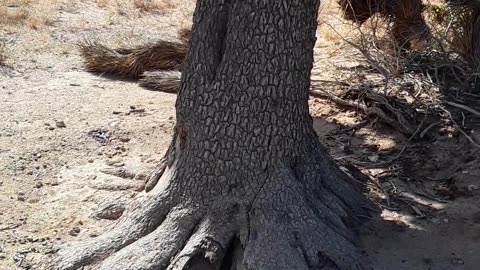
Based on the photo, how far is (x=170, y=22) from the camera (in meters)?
8.84

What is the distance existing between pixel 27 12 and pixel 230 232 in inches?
236

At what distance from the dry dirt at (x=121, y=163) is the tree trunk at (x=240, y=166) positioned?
1.39ft

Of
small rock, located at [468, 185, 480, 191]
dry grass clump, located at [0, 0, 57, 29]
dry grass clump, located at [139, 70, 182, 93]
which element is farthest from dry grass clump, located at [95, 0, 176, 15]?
small rock, located at [468, 185, 480, 191]

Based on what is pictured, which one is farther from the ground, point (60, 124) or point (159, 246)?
Answer: point (159, 246)

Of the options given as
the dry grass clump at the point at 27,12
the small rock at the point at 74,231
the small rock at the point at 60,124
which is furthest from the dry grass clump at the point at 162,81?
the small rock at the point at 74,231

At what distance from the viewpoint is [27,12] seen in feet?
28.1

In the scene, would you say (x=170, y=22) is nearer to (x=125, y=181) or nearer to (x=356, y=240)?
(x=125, y=181)

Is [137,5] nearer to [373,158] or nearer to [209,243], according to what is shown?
[373,158]

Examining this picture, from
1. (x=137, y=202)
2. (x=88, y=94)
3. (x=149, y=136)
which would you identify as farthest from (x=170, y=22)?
(x=137, y=202)

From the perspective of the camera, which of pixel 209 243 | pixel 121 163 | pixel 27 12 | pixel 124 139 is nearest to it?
pixel 209 243

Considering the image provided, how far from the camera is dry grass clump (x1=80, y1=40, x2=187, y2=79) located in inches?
270

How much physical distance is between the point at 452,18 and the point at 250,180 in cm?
312

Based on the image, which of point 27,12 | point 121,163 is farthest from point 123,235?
point 27,12

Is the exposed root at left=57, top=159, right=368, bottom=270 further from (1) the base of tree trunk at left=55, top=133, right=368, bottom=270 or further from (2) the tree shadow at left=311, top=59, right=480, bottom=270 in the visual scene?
(2) the tree shadow at left=311, top=59, right=480, bottom=270
